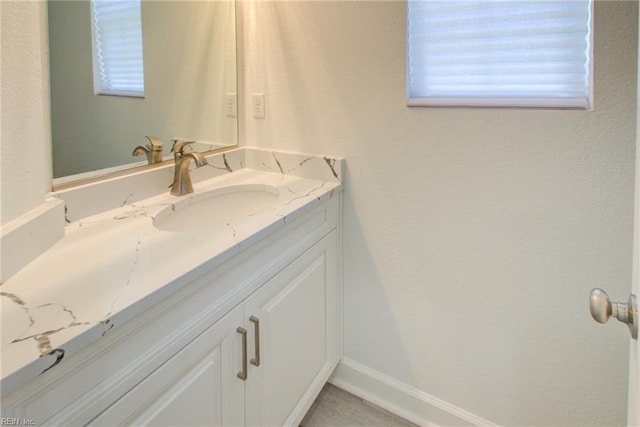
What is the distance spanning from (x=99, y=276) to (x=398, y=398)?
1.27 metres

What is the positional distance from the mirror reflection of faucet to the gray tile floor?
1.13 metres

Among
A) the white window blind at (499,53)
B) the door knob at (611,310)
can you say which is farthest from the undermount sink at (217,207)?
the door knob at (611,310)

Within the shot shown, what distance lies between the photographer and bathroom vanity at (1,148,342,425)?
0.64m

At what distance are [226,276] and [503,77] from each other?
1015mm

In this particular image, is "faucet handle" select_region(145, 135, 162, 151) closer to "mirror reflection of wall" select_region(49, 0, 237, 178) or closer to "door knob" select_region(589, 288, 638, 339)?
"mirror reflection of wall" select_region(49, 0, 237, 178)

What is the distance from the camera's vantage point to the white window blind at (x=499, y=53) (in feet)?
3.79

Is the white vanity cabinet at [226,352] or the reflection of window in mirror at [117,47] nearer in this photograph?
the white vanity cabinet at [226,352]

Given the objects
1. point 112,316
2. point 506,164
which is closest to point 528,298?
point 506,164

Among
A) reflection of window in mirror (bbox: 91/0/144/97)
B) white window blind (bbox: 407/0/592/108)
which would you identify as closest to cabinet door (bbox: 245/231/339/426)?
white window blind (bbox: 407/0/592/108)

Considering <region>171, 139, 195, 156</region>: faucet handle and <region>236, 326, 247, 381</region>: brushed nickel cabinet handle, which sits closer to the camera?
<region>236, 326, 247, 381</region>: brushed nickel cabinet handle

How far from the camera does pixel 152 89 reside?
1442 millimetres

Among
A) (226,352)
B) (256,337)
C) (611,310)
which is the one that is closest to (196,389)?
(226,352)

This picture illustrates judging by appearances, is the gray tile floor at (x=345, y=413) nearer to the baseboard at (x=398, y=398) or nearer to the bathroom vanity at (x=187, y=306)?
the baseboard at (x=398, y=398)

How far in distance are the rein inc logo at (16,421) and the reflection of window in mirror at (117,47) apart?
3.17 ft
